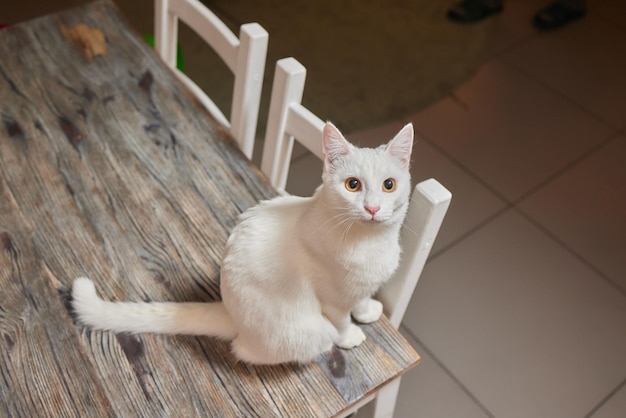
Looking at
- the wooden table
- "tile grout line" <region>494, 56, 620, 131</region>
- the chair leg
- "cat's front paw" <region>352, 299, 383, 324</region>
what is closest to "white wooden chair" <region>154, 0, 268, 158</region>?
the wooden table

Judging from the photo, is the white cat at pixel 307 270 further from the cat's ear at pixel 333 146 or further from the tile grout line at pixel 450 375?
the tile grout line at pixel 450 375

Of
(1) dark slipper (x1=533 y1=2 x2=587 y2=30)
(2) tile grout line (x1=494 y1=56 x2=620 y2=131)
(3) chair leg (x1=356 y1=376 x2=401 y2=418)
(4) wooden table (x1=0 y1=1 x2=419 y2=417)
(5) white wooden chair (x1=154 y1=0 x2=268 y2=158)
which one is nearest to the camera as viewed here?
(4) wooden table (x1=0 y1=1 x2=419 y2=417)

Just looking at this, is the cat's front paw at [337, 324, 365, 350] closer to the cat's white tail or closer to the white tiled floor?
the cat's white tail

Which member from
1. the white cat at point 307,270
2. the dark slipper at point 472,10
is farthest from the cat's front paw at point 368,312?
the dark slipper at point 472,10

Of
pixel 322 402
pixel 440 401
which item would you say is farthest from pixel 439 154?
pixel 322 402

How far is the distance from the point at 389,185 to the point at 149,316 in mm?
412

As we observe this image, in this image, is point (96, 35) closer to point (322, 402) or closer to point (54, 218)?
point (54, 218)

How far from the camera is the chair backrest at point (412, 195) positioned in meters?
0.83

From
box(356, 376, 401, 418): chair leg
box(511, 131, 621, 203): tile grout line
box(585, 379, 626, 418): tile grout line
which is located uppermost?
box(356, 376, 401, 418): chair leg

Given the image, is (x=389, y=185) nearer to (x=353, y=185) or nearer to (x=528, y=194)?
(x=353, y=185)

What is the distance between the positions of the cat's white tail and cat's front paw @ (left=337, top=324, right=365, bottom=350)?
0.54ft

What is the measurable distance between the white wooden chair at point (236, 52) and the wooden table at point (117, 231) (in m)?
0.04

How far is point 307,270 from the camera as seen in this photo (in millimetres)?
831

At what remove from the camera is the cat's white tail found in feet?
2.91
